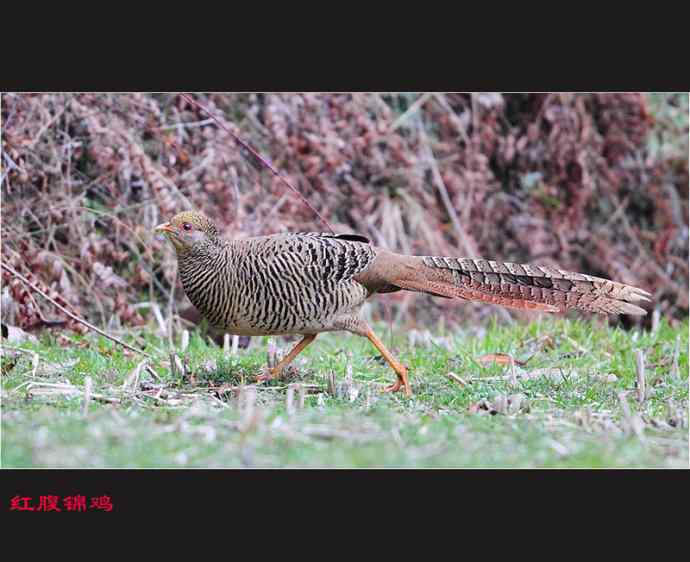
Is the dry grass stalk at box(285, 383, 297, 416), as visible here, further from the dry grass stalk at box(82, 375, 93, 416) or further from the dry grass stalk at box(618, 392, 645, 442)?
the dry grass stalk at box(618, 392, 645, 442)

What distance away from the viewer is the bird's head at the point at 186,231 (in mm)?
5234

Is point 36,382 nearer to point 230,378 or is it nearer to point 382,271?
point 230,378

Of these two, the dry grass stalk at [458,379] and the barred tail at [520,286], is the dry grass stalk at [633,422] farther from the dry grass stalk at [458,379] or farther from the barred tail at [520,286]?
the dry grass stalk at [458,379]

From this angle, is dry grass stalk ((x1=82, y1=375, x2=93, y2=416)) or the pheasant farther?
the pheasant

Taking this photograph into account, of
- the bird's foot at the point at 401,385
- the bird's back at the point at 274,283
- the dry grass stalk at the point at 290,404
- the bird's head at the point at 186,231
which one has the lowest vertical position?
the bird's foot at the point at 401,385

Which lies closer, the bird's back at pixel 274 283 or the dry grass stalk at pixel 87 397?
the dry grass stalk at pixel 87 397

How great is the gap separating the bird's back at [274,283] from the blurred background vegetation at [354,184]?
74.6 inches

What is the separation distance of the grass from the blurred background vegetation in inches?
36.5

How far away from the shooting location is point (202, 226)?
17.3 feet

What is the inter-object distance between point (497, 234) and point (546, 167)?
3.17 feet

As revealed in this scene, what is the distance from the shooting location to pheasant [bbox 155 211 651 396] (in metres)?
5.16

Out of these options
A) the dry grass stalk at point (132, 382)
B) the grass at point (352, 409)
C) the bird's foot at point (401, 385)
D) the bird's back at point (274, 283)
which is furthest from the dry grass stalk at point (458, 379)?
the dry grass stalk at point (132, 382)

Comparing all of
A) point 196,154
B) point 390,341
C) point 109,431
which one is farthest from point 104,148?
point 109,431

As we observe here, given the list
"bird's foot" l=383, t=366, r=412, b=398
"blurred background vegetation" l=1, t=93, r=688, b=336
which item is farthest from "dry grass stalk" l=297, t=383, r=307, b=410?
"blurred background vegetation" l=1, t=93, r=688, b=336
